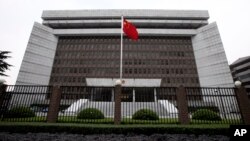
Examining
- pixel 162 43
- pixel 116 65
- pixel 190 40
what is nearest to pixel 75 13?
pixel 116 65

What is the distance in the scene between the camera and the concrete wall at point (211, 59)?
52156mm

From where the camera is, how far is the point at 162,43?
59500 mm

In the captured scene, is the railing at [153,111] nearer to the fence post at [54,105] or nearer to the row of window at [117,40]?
the fence post at [54,105]

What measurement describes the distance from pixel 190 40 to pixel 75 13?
45879mm

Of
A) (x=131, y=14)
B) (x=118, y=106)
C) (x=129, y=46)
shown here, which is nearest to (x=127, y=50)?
(x=129, y=46)

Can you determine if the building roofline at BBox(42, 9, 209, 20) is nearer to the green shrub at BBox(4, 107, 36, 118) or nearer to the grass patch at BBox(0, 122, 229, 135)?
the green shrub at BBox(4, 107, 36, 118)

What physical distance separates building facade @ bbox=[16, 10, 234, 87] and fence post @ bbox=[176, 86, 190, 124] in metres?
41.7

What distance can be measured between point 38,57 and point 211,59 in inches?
2345

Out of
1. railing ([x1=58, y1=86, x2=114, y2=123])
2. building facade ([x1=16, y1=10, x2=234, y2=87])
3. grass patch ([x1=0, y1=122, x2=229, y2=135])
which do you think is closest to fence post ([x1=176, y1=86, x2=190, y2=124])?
grass patch ([x1=0, y1=122, x2=229, y2=135])

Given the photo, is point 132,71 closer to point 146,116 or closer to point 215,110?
point 146,116

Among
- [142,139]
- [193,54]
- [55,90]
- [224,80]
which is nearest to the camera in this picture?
[142,139]

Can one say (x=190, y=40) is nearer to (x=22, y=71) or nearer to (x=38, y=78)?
(x=38, y=78)

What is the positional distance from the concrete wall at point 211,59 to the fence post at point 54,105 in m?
51.4

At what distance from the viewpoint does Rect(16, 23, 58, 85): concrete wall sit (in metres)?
53.4
